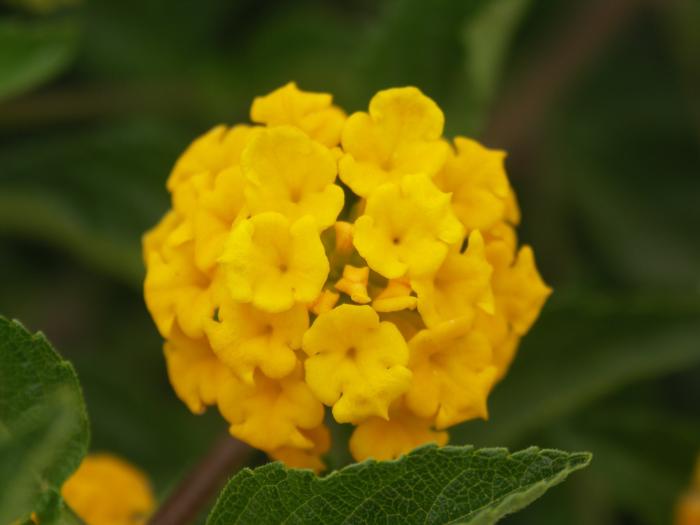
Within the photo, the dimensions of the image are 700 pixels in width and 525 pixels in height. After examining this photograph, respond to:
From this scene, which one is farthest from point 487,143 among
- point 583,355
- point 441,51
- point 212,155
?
point 212,155

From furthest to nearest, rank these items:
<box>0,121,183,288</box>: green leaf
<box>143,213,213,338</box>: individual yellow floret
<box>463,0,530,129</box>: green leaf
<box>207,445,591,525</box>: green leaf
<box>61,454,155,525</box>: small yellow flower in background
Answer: <box>0,121,183,288</box>: green leaf → <box>463,0,530,129</box>: green leaf → <box>61,454,155,525</box>: small yellow flower in background → <box>143,213,213,338</box>: individual yellow floret → <box>207,445,591,525</box>: green leaf

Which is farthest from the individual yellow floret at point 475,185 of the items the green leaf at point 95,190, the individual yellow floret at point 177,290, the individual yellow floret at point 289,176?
the green leaf at point 95,190

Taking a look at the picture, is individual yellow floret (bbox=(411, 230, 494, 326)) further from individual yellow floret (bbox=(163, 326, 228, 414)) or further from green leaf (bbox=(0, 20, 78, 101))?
green leaf (bbox=(0, 20, 78, 101))

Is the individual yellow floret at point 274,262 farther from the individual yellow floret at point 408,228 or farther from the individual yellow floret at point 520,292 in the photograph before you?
the individual yellow floret at point 520,292

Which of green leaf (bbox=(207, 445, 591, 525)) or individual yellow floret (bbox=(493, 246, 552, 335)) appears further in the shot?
individual yellow floret (bbox=(493, 246, 552, 335))

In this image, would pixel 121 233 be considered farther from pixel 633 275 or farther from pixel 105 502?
pixel 633 275

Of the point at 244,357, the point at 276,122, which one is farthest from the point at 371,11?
the point at 244,357

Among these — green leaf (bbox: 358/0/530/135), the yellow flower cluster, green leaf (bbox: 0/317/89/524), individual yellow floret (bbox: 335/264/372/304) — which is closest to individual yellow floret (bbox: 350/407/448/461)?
the yellow flower cluster

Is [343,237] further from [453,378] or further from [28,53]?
[28,53]
